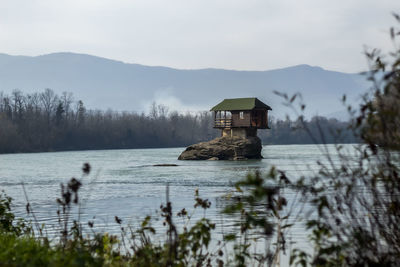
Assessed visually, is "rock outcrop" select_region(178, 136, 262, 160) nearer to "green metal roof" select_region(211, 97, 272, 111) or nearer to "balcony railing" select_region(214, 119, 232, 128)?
"balcony railing" select_region(214, 119, 232, 128)

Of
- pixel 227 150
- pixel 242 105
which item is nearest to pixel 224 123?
pixel 242 105

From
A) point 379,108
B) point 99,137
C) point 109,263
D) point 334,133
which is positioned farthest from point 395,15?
point 99,137

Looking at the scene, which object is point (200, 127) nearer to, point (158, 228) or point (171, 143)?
point (171, 143)

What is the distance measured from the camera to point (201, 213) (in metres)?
16.1

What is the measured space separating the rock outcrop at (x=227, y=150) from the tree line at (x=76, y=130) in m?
33.4

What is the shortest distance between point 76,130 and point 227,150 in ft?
219

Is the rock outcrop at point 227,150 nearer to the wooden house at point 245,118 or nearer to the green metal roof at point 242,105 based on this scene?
the wooden house at point 245,118

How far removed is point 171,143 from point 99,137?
24.0 m

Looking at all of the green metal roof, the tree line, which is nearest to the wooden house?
A: the green metal roof

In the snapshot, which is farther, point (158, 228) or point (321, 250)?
point (158, 228)

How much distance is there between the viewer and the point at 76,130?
121 m

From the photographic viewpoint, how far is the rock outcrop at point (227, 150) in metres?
61.9

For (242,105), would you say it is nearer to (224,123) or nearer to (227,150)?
(224,123)

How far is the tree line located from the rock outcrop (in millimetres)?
33447
